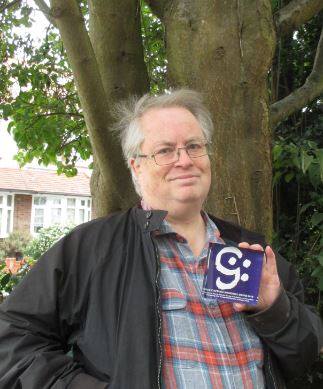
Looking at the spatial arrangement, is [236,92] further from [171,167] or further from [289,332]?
[289,332]

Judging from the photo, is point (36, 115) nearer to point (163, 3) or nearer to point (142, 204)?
point (163, 3)

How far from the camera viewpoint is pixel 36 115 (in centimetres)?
589

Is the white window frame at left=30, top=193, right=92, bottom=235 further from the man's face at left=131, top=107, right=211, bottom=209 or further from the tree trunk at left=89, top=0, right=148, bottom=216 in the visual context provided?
the man's face at left=131, top=107, right=211, bottom=209

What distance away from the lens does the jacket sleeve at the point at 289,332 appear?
199 cm

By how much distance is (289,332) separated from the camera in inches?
78.9

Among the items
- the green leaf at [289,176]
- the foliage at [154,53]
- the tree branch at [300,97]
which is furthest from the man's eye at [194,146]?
the foliage at [154,53]

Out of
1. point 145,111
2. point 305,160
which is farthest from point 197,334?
point 305,160

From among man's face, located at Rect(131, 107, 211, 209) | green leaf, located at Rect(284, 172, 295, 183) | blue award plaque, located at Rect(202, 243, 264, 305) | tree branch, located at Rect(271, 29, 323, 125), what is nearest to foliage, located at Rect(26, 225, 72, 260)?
green leaf, located at Rect(284, 172, 295, 183)

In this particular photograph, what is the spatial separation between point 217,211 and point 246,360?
44.8 inches

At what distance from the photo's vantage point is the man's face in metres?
2.16

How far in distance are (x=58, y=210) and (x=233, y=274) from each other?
28.8 metres

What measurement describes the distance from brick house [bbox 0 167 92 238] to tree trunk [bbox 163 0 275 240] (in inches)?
911

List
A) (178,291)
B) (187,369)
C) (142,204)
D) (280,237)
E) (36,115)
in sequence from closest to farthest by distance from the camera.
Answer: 1. (187,369)
2. (178,291)
3. (142,204)
4. (280,237)
5. (36,115)

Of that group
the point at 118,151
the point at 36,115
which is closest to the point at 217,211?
the point at 118,151
